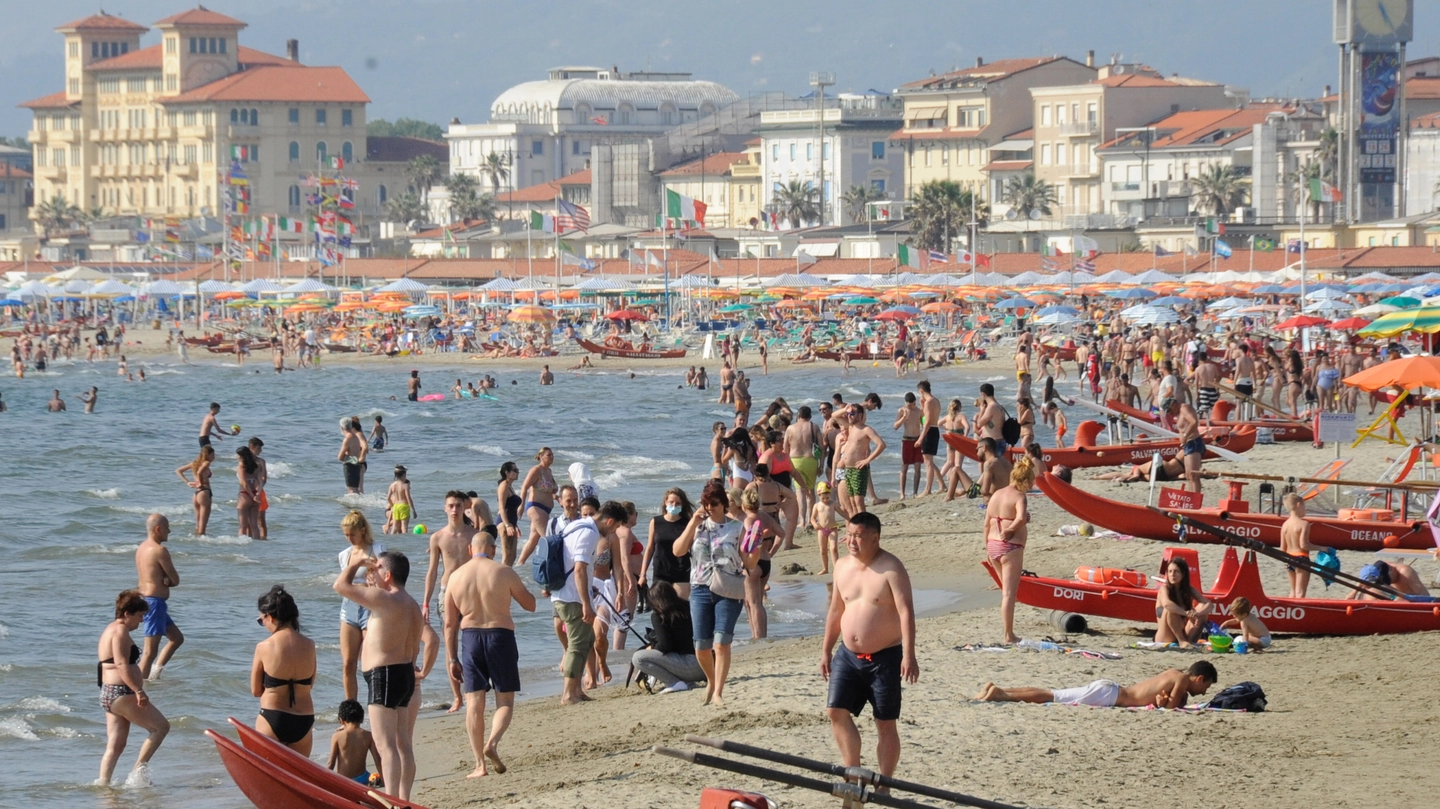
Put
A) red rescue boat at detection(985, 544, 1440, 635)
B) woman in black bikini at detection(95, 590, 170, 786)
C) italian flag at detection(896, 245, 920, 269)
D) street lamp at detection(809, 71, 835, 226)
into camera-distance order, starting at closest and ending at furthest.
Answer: woman in black bikini at detection(95, 590, 170, 786) → red rescue boat at detection(985, 544, 1440, 635) → italian flag at detection(896, 245, 920, 269) → street lamp at detection(809, 71, 835, 226)

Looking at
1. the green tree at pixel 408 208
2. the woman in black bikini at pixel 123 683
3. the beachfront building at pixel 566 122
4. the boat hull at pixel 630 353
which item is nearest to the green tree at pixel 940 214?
the boat hull at pixel 630 353

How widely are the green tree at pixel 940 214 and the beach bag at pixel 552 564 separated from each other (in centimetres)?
7746

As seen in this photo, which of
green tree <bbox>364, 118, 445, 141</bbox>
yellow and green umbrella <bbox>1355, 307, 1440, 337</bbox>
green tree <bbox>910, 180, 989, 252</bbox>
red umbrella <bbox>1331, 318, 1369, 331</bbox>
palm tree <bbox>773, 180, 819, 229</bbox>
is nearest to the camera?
yellow and green umbrella <bbox>1355, 307, 1440, 337</bbox>

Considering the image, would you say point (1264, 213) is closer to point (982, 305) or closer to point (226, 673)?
point (982, 305)

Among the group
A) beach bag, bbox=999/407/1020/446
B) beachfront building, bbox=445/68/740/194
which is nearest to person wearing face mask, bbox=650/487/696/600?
beach bag, bbox=999/407/1020/446

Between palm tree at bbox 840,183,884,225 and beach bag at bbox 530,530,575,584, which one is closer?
beach bag at bbox 530,530,575,584

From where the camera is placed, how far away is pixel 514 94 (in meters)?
150

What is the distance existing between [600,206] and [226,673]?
10740 cm

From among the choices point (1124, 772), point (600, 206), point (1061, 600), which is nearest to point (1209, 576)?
point (1061, 600)

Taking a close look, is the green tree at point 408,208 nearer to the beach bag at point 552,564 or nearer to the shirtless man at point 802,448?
the shirtless man at point 802,448

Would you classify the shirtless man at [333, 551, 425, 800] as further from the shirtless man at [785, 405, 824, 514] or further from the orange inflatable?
the shirtless man at [785, 405, 824, 514]

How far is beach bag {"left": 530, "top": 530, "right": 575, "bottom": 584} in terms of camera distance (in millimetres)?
10922

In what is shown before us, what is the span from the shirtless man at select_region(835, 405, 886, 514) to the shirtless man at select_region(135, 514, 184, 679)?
674 centimetres

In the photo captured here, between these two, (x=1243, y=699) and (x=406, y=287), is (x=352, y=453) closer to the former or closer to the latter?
(x=1243, y=699)
